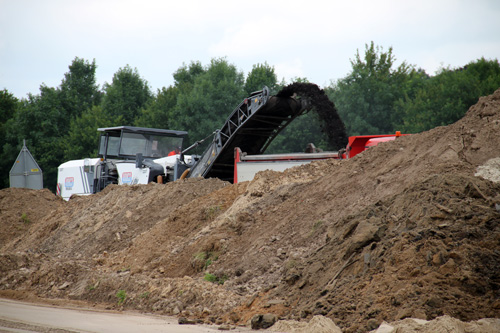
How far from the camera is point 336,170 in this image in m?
10.8

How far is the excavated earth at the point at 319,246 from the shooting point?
5859 millimetres

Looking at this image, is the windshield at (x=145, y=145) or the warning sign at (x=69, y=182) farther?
the warning sign at (x=69, y=182)

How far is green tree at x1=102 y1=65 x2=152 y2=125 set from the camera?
155 ft

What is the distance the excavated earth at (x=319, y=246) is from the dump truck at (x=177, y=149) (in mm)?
2324

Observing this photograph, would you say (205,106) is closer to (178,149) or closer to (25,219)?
(178,149)

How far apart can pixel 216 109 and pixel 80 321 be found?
36.3 meters

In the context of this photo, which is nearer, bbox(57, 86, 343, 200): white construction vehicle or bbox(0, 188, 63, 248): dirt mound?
bbox(57, 86, 343, 200): white construction vehicle

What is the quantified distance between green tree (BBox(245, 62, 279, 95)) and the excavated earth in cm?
3123

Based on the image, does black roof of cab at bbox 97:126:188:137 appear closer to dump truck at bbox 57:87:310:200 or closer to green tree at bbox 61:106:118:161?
dump truck at bbox 57:87:310:200

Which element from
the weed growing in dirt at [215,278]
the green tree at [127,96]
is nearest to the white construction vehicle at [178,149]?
the weed growing in dirt at [215,278]

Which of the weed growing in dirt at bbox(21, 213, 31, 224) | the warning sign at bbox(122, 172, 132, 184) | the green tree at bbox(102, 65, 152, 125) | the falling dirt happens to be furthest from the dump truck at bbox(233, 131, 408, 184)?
the green tree at bbox(102, 65, 152, 125)

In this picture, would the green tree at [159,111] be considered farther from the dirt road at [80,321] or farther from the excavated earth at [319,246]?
the dirt road at [80,321]

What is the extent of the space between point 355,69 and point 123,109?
19.8 metres

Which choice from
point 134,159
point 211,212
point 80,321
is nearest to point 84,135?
point 134,159
